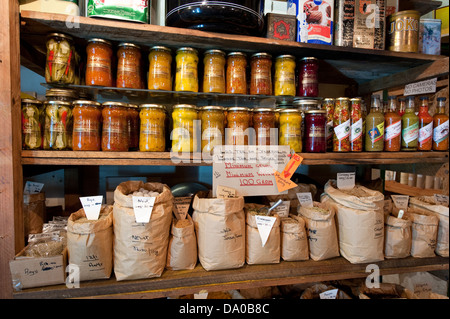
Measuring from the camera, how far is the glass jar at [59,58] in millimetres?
1012

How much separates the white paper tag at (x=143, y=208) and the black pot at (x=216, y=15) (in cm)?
71

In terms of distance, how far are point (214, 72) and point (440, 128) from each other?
119 cm

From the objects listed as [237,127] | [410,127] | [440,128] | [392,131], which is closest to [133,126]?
[237,127]

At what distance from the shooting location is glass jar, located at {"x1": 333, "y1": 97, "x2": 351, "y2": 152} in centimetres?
120

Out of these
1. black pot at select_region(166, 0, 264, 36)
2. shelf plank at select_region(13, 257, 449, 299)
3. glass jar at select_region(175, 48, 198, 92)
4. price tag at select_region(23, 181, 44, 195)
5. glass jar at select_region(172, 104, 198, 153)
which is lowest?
shelf plank at select_region(13, 257, 449, 299)

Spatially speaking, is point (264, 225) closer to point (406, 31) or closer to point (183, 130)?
point (183, 130)

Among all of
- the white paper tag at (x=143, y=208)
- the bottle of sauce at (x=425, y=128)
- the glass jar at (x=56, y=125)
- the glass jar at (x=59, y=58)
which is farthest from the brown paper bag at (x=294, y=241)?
the glass jar at (x=59, y=58)

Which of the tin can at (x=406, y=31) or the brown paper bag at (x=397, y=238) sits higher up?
the tin can at (x=406, y=31)

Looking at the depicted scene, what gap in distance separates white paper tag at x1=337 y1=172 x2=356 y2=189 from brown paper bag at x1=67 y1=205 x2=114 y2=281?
109cm

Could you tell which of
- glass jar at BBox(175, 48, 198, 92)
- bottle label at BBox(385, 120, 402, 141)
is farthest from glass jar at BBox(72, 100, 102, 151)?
bottle label at BBox(385, 120, 402, 141)

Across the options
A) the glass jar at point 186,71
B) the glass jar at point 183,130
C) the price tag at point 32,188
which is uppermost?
the glass jar at point 186,71

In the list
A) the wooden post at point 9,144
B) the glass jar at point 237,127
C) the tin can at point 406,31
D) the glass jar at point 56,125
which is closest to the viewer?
the wooden post at point 9,144

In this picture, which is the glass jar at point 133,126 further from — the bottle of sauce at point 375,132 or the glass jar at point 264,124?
the bottle of sauce at point 375,132

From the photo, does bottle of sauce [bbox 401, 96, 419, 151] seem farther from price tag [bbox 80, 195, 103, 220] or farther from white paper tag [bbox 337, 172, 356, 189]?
price tag [bbox 80, 195, 103, 220]
